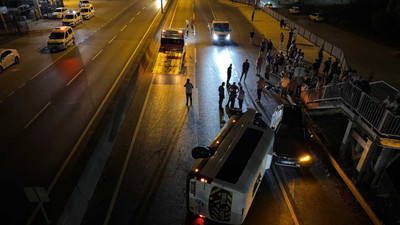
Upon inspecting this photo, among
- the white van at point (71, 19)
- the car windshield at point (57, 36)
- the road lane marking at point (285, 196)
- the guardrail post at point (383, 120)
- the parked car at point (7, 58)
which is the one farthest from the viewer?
the white van at point (71, 19)

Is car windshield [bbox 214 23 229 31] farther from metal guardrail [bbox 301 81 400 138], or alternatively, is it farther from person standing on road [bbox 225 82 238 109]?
metal guardrail [bbox 301 81 400 138]

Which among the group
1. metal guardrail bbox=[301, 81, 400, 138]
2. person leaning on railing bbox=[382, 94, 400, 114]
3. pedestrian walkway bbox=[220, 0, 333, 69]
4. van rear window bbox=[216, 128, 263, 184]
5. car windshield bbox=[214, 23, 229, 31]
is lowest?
pedestrian walkway bbox=[220, 0, 333, 69]

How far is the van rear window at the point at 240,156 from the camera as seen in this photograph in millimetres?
7155

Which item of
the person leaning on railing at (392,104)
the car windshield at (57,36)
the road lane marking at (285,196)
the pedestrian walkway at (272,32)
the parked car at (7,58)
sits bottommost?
the road lane marking at (285,196)

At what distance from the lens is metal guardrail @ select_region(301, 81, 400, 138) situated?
911cm

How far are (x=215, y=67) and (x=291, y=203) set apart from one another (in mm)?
13728

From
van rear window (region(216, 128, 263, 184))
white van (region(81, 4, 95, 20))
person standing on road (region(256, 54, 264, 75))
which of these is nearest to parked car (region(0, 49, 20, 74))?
person standing on road (region(256, 54, 264, 75))

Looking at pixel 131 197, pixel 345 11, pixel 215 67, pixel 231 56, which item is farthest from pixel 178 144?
pixel 345 11

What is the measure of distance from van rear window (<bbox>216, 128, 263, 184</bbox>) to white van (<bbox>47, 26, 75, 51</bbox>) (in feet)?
72.5

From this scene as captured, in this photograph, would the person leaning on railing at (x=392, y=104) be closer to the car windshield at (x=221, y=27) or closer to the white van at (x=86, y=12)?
the car windshield at (x=221, y=27)

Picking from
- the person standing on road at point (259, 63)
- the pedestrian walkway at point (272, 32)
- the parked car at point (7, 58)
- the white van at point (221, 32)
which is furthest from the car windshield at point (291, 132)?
the parked car at point (7, 58)

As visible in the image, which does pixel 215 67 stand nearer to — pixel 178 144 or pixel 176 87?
pixel 176 87

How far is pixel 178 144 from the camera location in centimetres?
1188

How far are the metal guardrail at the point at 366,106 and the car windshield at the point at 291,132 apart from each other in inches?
92.3
